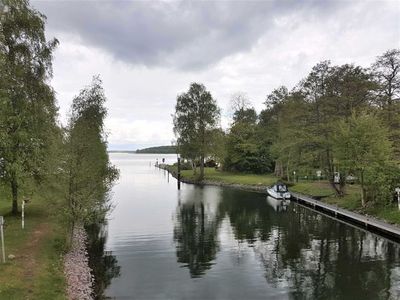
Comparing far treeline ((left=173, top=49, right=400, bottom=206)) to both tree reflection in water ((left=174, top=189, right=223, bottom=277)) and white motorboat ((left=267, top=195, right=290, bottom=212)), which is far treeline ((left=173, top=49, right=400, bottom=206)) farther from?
tree reflection in water ((left=174, top=189, right=223, bottom=277))

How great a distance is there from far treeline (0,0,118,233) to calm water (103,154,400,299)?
4.65 meters

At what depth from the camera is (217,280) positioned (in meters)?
20.8

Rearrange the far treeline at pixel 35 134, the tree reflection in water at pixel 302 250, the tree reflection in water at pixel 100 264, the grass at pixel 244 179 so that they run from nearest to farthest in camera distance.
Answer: the tree reflection in water at pixel 302 250
the tree reflection in water at pixel 100 264
the far treeline at pixel 35 134
the grass at pixel 244 179

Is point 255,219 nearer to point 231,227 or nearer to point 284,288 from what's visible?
point 231,227

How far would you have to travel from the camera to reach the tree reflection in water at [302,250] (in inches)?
777

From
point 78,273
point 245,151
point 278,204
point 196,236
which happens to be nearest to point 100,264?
point 78,273

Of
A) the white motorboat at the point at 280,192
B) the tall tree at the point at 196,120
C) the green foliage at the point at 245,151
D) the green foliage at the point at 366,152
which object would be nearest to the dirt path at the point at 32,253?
the green foliage at the point at 366,152

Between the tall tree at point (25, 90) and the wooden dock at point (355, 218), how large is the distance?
80.4 feet

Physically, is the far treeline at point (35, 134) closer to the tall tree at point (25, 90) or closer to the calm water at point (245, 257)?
the tall tree at point (25, 90)

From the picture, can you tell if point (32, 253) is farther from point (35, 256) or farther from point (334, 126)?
point (334, 126)

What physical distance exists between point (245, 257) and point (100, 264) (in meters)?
8.54

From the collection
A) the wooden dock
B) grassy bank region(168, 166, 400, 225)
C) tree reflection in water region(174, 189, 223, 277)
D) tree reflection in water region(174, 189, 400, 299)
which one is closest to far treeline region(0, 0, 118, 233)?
tree reflection in water region(174, 189, 223, 277)

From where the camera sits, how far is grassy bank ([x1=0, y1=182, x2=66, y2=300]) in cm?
1622

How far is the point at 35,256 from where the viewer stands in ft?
68.2
